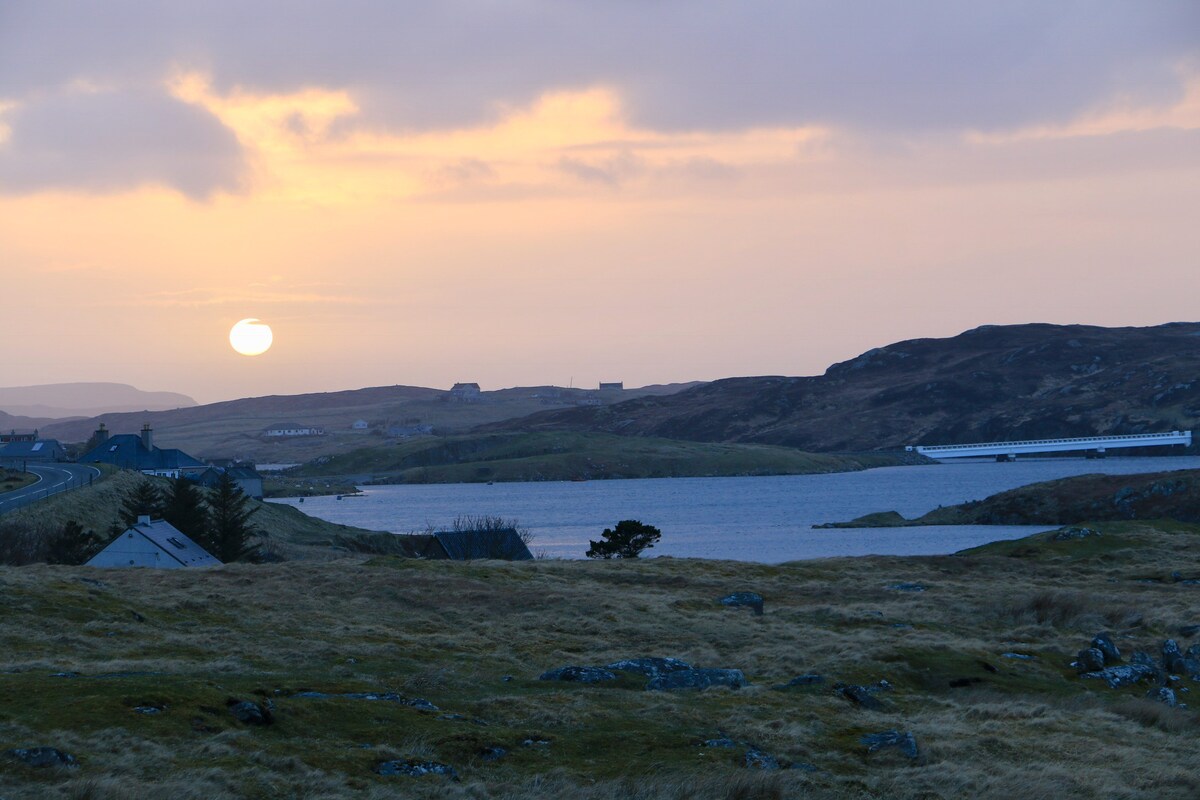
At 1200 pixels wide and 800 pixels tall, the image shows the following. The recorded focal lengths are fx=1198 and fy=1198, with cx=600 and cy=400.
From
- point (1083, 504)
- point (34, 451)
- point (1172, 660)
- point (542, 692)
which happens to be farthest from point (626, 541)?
point (34, 451)

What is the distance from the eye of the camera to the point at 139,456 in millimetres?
127562

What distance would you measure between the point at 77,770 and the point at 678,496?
183 m

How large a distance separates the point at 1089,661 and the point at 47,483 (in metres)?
78.0

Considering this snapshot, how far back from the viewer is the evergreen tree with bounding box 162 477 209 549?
210 feet

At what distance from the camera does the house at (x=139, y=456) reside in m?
126

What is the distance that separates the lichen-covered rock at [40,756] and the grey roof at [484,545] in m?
62.3

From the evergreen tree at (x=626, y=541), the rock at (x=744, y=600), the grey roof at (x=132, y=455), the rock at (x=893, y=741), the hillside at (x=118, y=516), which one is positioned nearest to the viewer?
the rock at (x=893, y=741)

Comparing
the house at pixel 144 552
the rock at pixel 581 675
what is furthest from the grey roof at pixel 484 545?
the rock at pixel 581 675

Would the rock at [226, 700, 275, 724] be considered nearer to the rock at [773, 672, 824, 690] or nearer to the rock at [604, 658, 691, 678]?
the rock at [604, 658, 691, 678]

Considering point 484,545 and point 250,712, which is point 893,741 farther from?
point 484,545

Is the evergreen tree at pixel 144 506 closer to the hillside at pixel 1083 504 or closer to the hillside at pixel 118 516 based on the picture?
the hillside at pixel 118 516

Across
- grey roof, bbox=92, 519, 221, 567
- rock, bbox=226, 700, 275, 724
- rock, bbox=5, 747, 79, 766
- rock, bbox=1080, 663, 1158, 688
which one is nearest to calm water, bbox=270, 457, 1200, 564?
grey roof, bbox=92, 519, 221, 567

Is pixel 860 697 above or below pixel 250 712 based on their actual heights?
below

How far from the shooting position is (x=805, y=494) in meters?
194
